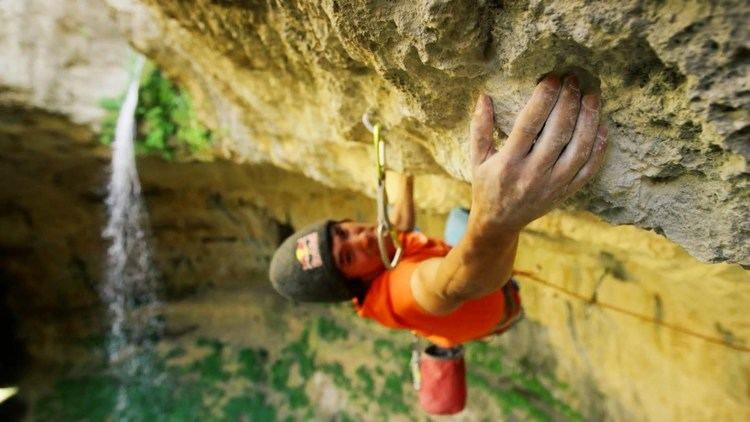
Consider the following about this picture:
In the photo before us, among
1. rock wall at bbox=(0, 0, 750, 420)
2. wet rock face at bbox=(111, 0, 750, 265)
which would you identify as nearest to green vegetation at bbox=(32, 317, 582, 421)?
rock wall at bbox=(0, 0, 750, 420)

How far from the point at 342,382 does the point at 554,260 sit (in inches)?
119

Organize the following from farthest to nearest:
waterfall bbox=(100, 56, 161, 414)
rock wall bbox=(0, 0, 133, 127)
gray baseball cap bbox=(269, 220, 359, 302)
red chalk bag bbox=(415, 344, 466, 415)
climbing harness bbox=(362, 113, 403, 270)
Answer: waterfall bbox=(100, 56, 161, 414) → rock wall bbox=(0, 0, 133, 127) → red chalk bag bbox=(415, 344, 466, 415) → gray baseball cap bbox=(269, 220, 359, 302) → climbing harness bbox=(362, 113, 403, 270)

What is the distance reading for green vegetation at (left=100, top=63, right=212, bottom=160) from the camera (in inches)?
159

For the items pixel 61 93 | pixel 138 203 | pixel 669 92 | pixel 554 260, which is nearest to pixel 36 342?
pixel 138 203

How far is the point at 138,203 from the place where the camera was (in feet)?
19.2

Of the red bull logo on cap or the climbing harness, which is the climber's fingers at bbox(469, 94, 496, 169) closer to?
the climbing harness

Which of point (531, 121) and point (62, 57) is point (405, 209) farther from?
point (62, 57)

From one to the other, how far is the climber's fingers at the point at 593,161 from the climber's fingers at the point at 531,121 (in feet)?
0.39

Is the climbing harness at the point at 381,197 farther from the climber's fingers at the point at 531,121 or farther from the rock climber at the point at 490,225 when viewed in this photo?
the climber's fingers at the point at 531,121

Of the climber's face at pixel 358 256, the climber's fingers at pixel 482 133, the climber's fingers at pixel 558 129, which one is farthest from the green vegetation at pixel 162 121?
the climber's fingers at pixel 558 129

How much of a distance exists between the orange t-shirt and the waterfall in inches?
167

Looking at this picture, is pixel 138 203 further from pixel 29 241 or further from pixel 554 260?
pixel 554 260

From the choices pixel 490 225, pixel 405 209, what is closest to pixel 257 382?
pixel 405 209

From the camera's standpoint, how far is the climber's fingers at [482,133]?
985mm
